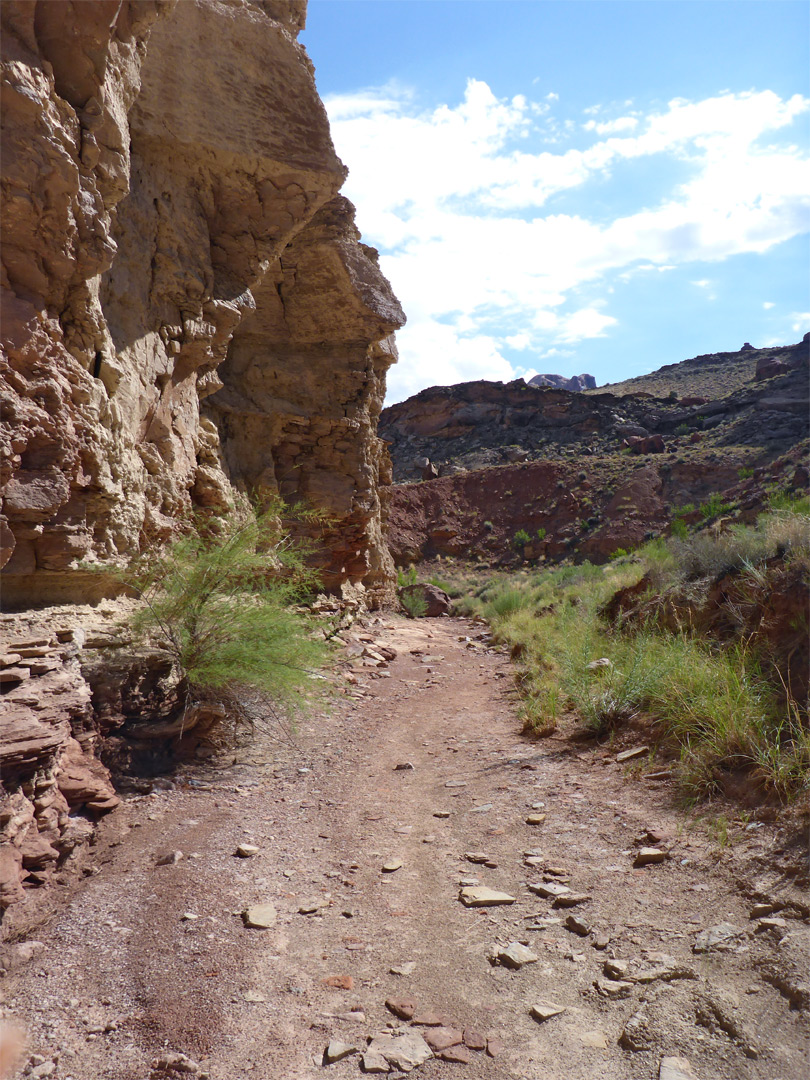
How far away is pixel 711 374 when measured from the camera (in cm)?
4419

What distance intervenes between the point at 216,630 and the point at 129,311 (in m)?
3.00

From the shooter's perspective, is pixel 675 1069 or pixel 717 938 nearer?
pixel 675 1069

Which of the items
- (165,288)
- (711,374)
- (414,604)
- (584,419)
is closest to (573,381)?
(711,374)

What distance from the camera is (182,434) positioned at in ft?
23.1

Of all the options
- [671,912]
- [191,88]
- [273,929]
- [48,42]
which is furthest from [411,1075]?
[191,88]

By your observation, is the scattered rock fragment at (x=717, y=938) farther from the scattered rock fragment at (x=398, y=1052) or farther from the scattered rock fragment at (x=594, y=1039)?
the scattered rock fragment at (x=398, y=1052)

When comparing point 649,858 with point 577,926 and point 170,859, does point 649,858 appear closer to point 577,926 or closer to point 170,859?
point 577,926

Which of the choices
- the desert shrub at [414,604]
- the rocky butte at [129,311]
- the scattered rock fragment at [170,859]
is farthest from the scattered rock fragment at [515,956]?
the desert shrub at [414,604]

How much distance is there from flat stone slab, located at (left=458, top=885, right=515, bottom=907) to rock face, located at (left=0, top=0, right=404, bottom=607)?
10.7 ft

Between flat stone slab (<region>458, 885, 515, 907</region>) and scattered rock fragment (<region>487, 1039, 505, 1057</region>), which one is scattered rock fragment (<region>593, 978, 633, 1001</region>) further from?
flat stone slab (<region>458, 885, 515, 907</region>)

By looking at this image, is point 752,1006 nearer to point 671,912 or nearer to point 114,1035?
point 671,912

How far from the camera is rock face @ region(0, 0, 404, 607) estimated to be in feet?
13.9

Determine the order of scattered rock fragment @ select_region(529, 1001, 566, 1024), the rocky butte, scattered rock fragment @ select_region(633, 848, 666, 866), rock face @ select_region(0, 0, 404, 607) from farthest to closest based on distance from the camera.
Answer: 1. rock face @ select_region(0, 0, 404, 607)
2. the rocky butte
3. scattered rock fragment @ select_region(633, 848, 666, 866)
4. scattered rock fragment @ select_region(529, 1001, 566, 1024)

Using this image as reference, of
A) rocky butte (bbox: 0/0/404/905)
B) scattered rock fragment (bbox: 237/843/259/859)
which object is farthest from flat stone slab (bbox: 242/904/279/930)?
rocky butte (bbox: 0/0/404/905)
